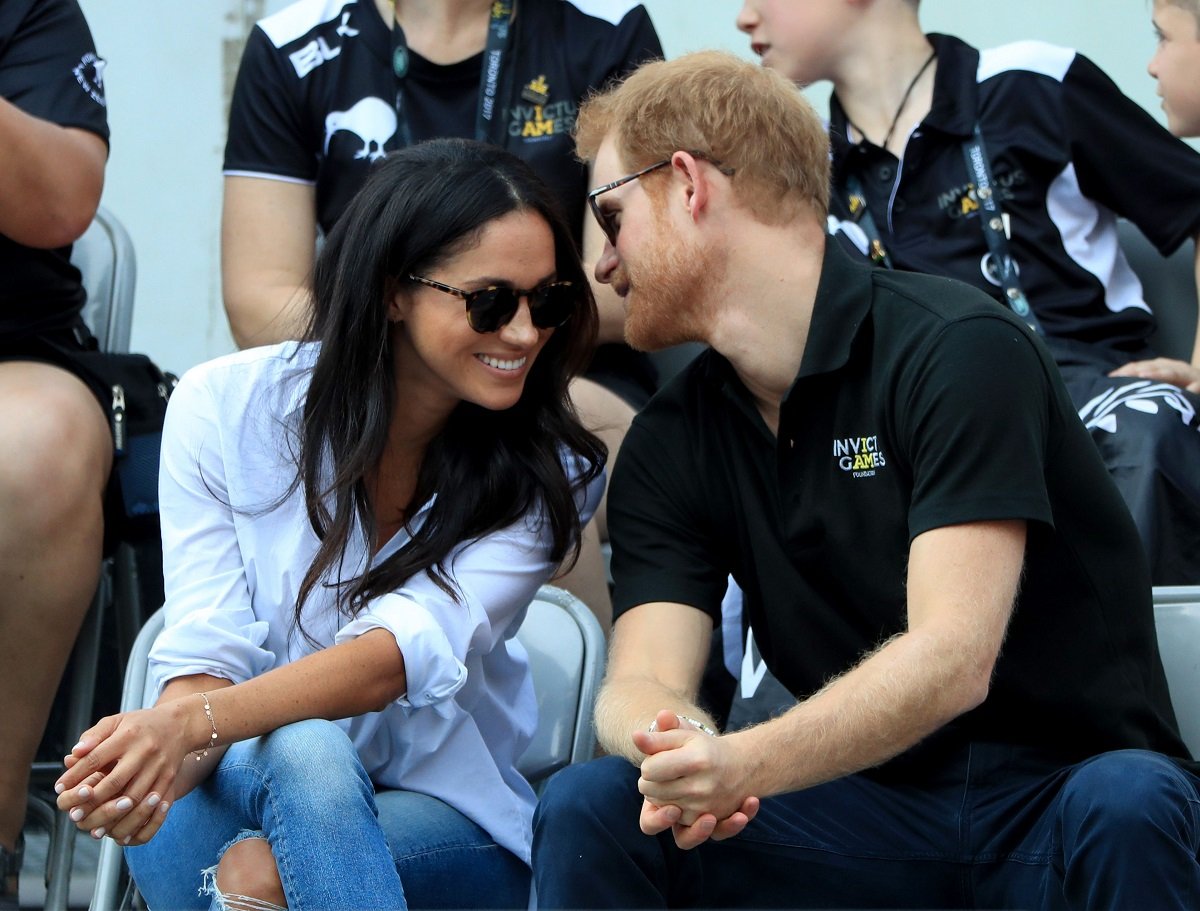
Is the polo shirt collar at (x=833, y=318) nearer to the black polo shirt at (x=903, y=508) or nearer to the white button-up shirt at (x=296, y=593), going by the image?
the black polo shirt at (x=903, y=508)

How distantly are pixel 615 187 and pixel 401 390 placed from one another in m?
0.46

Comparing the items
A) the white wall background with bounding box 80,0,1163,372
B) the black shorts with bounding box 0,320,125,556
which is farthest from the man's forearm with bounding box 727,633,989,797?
the white wall background with bounding box 80,0,1163,372

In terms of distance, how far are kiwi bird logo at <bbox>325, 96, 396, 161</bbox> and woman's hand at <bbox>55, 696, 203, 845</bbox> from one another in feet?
5.19

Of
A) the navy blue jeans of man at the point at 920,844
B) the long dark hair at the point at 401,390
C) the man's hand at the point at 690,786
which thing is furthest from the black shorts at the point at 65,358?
the man's hand at the point at 690,786

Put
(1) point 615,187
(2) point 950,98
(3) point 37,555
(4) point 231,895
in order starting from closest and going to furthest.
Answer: (4) point 231,895 < (1) point 615,187 < (3) point 37,555 < (2) point 950,98

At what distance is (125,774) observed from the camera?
72.5 inches

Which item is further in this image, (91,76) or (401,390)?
(91,76)

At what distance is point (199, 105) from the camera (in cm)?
430

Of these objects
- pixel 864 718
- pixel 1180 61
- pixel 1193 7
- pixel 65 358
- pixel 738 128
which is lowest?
pixel 864 718

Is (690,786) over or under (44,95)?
under

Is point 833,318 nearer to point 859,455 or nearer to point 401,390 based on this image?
point 859,455

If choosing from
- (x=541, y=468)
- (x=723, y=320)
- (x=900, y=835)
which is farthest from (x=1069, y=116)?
(x=900, y=835)

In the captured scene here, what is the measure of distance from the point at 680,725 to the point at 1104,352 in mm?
1581

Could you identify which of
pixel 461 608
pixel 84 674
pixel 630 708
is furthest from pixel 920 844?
pixel 84 674
